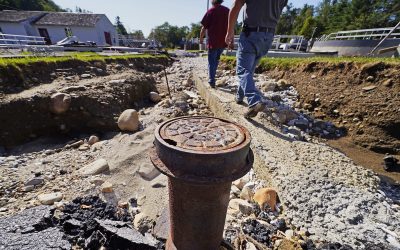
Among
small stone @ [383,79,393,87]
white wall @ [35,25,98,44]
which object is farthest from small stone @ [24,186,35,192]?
white wall @ [35,25,98,44]

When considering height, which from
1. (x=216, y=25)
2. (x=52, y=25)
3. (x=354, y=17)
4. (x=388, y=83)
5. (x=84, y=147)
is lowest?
(x=84, y=147)

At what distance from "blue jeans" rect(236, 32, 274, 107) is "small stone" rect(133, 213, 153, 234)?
177 centimetres

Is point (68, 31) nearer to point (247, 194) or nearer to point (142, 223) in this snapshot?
point (142, 223)

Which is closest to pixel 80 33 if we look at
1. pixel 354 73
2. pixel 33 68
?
pixel 33 68

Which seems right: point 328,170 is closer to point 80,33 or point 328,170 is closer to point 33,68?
point 33,68

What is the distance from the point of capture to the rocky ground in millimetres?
1648

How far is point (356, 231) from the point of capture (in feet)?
5.33

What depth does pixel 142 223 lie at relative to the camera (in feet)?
6.55

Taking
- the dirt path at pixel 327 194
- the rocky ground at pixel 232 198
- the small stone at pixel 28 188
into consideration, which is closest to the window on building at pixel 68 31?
the rocky ground at pixel 232 198

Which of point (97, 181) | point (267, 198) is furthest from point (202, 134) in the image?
point (97, 181)

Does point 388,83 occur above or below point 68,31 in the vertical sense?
above

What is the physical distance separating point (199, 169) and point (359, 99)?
166 inches

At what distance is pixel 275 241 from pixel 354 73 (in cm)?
419

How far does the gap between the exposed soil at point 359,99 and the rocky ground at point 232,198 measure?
75 cm
